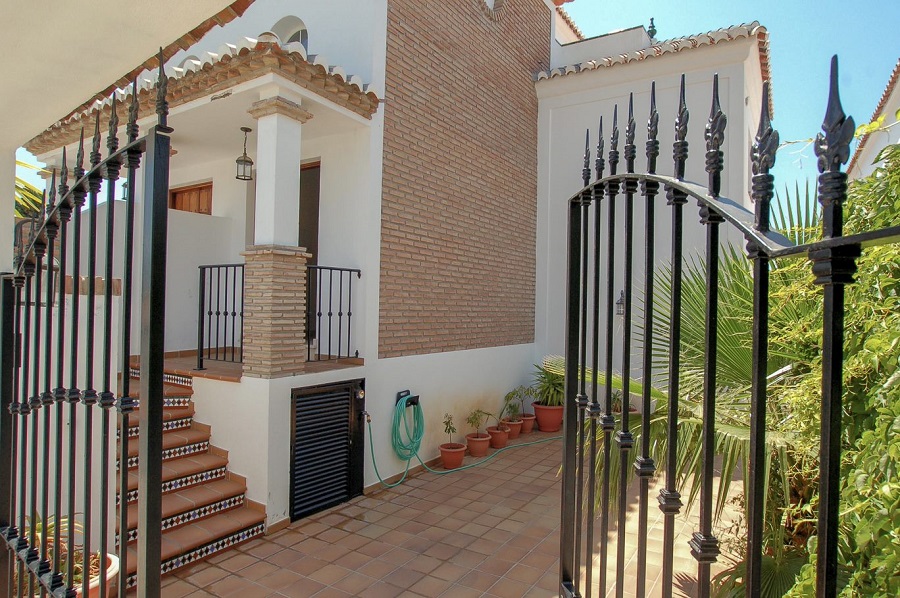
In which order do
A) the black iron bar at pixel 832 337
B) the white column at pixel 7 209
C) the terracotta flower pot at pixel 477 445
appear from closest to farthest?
1. the black iron bar at pixel 832 337
2. the white column at pixel 7 209
3. the terracotta flower pot at pixel 477 445

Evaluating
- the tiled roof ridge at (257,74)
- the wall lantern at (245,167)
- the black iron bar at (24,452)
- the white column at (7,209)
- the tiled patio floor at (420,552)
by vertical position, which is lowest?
the tiled patio floor at (420,552)

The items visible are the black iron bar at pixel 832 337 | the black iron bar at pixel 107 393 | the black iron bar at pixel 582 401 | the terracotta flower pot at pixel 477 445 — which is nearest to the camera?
the black iron bar at pixel 832 337

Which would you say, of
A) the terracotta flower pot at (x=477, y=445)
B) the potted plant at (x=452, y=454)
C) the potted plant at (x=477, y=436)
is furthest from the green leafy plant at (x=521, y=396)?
the potted plant at (x=452, y=454)

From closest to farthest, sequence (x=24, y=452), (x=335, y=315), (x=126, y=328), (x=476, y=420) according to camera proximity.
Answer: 1. (x=126, y=328)
2. (x=24, y=452)
3. (x=335, y=315)
4. (x=476, y=420)

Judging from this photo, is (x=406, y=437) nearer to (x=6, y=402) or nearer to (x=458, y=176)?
(x=458, y=176)

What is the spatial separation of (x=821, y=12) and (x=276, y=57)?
174 inches

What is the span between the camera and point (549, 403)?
845 cm

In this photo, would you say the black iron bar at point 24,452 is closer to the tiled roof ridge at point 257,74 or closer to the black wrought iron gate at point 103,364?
the black wrought iron gate at point 103,364

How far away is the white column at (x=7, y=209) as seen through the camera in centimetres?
282

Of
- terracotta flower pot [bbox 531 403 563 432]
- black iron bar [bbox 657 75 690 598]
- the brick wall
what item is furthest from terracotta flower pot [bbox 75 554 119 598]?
terracotta flower pot [bbox 531 403 563 432]

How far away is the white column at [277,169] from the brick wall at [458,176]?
1.24 meters

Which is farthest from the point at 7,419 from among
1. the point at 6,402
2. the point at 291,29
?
the point at 291,29

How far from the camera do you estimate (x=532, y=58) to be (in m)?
9.29

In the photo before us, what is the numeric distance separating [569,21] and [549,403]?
25.8 feet
